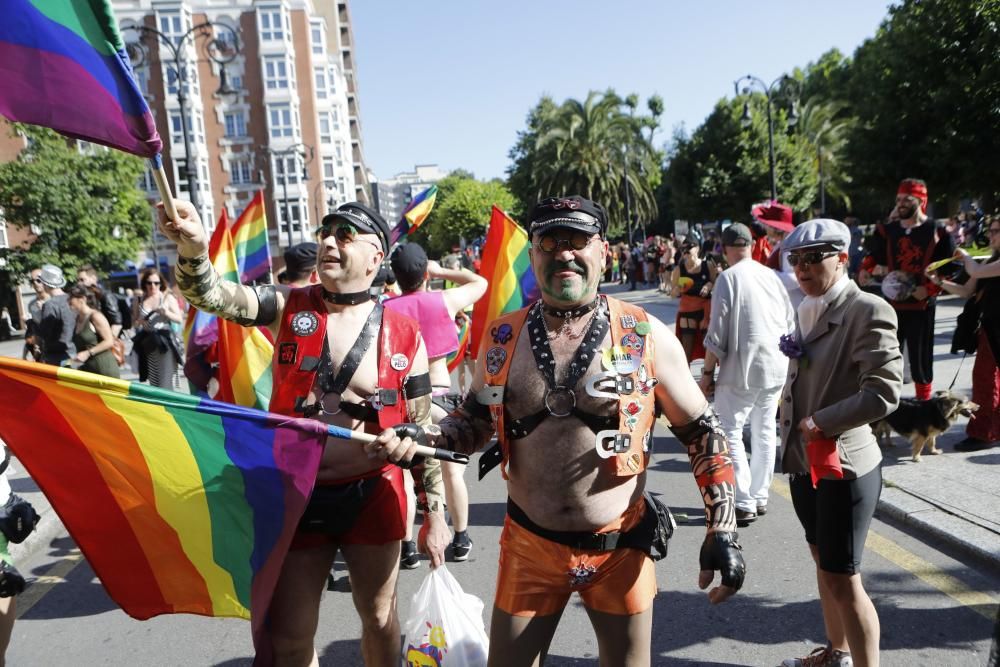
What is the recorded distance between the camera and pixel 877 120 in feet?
60.7

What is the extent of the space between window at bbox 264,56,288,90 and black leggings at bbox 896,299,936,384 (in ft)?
187

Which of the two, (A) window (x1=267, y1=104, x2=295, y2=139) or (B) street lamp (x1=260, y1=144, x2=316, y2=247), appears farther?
(A) window (x1=267, y1=104, x2=295, y2=139)

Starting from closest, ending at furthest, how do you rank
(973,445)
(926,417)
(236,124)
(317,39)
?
(926,417) → (973,445) → (236,124) → (317,39)

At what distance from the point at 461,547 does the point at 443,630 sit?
5.79 ft

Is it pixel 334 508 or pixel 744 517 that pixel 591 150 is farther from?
pixel 334 508

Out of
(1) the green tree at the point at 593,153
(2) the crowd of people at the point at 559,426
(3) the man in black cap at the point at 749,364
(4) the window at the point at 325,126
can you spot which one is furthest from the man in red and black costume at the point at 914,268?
(4) the window at the point at 325,126

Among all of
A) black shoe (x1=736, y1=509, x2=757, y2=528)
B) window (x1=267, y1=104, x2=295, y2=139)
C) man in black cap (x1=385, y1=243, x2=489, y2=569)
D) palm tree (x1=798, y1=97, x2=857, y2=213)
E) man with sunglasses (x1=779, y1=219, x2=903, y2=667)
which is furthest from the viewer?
window (x1=267, y1=104, x2=295, y2=139)

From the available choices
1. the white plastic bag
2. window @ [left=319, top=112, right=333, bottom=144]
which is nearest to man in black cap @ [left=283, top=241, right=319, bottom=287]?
the white plastic bag

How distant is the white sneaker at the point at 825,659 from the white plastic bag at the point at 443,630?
1397 millimetres

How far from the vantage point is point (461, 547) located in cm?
495

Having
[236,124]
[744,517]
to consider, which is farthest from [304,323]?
[236,124]

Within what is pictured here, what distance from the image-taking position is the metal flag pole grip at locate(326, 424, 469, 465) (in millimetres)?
2502

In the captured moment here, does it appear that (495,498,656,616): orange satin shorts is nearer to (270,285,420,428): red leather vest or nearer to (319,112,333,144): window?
(270,285,420,428): red leather vest

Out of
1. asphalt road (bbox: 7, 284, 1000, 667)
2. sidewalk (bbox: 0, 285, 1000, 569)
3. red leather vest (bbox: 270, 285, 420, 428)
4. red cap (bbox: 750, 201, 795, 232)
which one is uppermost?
red cap (bbox: 750, 201, 795, 232)
